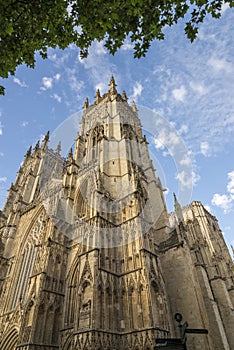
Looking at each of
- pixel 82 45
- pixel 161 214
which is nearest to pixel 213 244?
pixel 161 214

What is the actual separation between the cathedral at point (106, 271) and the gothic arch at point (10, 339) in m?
0.05

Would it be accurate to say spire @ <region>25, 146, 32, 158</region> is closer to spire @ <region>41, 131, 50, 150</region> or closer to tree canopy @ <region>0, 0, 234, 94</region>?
spire @ <region>41, 131, 50, 150</region>

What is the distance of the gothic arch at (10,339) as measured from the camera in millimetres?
13359

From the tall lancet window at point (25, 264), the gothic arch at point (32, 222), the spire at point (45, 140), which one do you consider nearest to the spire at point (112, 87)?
the spire at point (45, 140)

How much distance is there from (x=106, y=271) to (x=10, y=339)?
7861 millimetres

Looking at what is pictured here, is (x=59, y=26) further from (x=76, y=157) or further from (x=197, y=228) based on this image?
(x=197, y=228)

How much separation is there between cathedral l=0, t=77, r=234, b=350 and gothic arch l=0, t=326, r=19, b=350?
53 mm

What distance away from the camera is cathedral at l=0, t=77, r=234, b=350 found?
10555mm

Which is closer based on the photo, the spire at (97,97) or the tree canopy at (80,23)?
the tree canopy at (80,23)

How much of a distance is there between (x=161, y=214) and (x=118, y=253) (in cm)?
699

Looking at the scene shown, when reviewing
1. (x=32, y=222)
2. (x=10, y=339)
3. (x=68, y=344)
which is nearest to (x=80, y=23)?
(x=68, y=344)

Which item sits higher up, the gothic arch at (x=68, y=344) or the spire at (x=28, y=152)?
the spire at (x=28, y=152)

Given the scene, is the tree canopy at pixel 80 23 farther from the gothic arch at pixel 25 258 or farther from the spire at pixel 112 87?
the spire at pixel 112 87

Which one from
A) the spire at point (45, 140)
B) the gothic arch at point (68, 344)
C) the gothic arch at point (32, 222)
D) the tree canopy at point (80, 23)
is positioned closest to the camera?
the tree canopy at point (80, 23)
